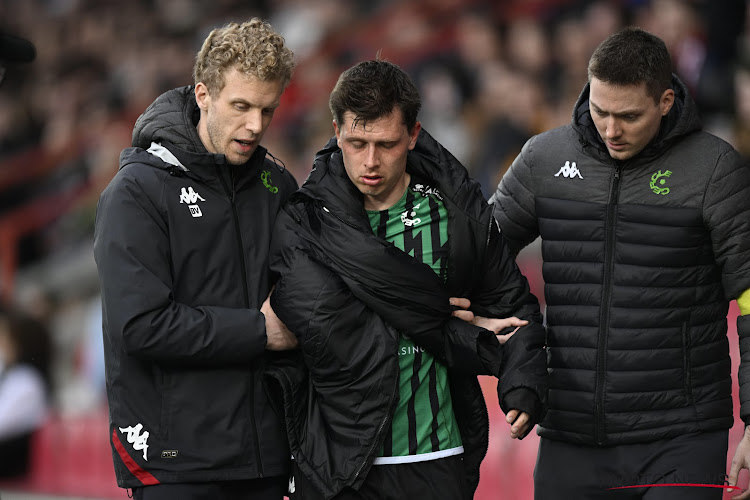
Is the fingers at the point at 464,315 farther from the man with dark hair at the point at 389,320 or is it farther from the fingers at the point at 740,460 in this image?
the fingers at the point at 740,460

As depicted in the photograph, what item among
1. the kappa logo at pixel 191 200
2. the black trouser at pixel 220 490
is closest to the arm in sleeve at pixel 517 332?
the black trouser at pixel 220 490

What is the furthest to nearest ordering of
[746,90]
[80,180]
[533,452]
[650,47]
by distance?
[80,180] < [746,90] < [533,452] < [650,47]

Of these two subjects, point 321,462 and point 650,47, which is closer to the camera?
point 321,462

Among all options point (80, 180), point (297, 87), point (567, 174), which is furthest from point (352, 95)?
point (80, 180)

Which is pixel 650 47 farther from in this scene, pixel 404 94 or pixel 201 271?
pixel 201 271

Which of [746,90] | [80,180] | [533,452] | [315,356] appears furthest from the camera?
[80,180]

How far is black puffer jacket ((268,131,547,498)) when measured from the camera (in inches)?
103

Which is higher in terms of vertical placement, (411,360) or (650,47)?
(650,47)

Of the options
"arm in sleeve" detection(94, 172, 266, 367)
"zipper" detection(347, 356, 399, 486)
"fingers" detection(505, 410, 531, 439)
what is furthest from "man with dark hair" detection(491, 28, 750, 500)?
"arm in sleeve" detection(94, 172, 266, 367)

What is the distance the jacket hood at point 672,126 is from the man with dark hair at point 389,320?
1.39ft

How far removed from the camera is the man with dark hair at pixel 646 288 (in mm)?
2816

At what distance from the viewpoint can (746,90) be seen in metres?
5.07

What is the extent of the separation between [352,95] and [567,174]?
0.72 meters

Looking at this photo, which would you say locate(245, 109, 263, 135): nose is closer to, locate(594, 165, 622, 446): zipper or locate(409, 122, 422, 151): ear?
locate(409, 122, 422, 151): ear
